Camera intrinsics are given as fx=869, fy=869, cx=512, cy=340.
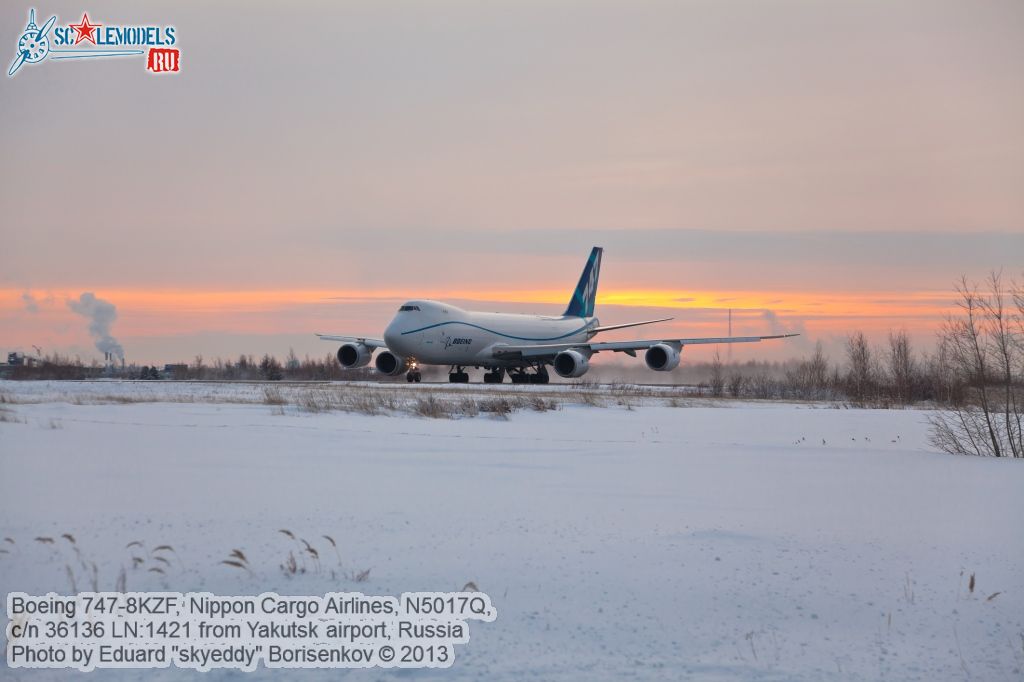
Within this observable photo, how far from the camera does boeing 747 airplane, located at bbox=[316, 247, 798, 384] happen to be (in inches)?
1425

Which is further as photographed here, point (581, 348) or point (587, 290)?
point (587, 290)

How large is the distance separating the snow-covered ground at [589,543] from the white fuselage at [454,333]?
24.5 meters

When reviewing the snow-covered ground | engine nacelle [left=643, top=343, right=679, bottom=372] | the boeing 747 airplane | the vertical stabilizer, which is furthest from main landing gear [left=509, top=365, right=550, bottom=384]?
the snow-covered ground

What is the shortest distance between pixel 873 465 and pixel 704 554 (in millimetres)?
5699

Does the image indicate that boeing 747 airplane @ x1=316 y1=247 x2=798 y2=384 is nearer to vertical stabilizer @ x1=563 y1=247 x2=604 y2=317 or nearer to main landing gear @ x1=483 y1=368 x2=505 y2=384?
main landing gear @ x1=483 y1=368 x2=505 y2=384

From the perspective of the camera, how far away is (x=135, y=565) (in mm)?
5574

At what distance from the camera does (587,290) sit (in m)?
52.0

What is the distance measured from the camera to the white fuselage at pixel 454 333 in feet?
117

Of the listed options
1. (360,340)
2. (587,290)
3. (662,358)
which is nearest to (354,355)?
(360,340)

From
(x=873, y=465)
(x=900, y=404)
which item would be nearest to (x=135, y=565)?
(x=873, y=465)

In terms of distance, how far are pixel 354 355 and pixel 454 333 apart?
191 inches

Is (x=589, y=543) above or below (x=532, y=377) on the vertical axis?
below

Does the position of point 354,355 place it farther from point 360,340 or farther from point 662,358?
point 662,358

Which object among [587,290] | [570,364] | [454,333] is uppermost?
[587,290]
